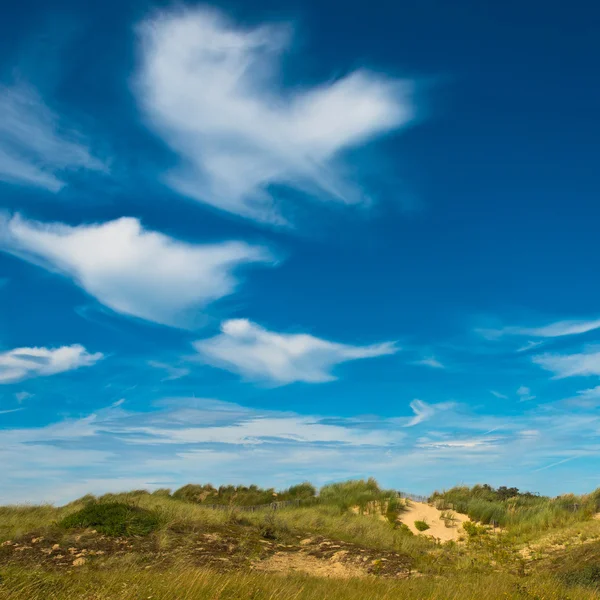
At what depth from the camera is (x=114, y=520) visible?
21.1 metres

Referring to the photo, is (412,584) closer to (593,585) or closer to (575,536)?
(593,585)

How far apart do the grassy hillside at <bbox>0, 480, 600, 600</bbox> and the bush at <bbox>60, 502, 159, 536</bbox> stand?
5 centimetres

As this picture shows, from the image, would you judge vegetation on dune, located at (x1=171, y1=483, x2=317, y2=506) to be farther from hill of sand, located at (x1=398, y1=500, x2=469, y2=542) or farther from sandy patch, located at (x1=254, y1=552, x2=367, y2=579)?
sandy patch, located at (x1=254, y1=552, x2=367, y2=579)

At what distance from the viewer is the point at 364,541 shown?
22859 mm

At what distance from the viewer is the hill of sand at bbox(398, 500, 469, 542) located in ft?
92.8

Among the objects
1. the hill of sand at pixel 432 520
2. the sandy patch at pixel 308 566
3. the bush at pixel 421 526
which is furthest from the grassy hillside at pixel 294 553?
the bush at pixel 421 526

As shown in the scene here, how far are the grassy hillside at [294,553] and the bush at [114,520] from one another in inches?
1.8

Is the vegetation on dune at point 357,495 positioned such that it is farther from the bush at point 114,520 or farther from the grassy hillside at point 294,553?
the bush at point 114,520

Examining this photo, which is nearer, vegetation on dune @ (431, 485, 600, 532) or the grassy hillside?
the grassy hillside

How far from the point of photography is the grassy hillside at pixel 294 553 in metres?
11.4

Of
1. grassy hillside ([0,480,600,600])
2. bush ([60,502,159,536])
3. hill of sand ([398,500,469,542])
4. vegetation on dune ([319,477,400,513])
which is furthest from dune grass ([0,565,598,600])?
vegetation on dune ([319,477,400,513])

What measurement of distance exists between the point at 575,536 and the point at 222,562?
52.5ft

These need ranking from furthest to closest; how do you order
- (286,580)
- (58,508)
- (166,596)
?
1. (58,508)
2. (286,580)
3. (166,596)

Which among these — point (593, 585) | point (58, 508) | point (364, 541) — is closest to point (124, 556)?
point (364, 541)
